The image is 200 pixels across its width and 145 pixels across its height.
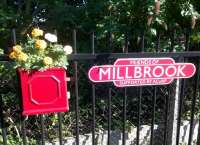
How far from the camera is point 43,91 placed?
3018 millimetres

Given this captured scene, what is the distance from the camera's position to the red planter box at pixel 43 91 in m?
2.96

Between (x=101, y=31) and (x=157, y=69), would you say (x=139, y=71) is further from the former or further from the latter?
(x=101, y=31)

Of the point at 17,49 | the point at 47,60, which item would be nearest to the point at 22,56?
the point at 17,49

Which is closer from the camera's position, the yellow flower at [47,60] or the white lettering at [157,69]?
the yellow flower at [47,60]

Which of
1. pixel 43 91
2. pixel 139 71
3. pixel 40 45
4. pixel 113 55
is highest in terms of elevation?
pixel 40 45

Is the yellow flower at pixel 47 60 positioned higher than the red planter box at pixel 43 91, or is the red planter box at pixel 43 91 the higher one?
the yellow flower at pixel 47 60

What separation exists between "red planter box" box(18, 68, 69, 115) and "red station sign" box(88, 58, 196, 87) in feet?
0.94

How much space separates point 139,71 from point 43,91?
2.69ft

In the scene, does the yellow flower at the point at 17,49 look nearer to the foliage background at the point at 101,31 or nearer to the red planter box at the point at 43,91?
the red planter box at the point at 43,91

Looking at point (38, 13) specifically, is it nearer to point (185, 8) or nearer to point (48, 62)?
point (185, 8)

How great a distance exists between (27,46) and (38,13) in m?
3.25

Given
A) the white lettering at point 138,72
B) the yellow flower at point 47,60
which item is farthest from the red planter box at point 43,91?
the white lettering at point 138,72

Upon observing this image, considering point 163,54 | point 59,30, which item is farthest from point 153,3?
point 59,30

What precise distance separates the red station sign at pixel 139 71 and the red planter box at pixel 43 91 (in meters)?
0.29
